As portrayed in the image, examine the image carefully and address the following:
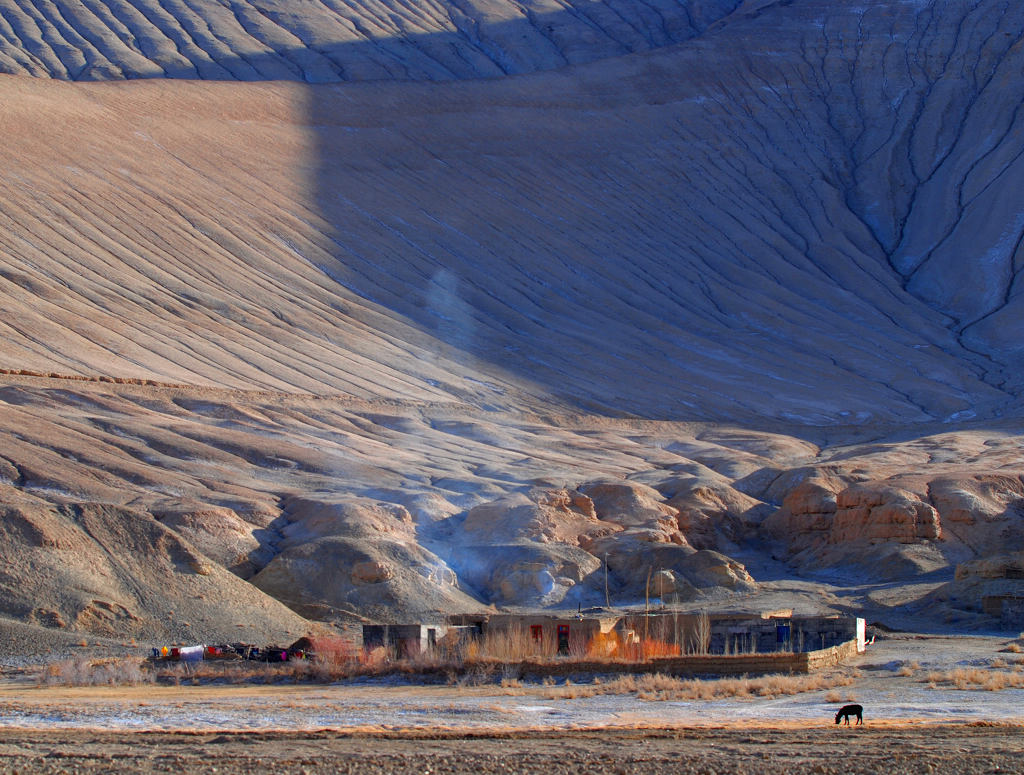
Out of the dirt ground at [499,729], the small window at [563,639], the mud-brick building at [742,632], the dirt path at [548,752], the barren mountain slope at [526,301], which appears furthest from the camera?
the barren mountain slope at [526,301]

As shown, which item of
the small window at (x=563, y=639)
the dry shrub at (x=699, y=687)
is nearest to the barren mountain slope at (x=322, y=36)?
the small window at (x=563, y=639)

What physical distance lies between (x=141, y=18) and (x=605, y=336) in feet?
135

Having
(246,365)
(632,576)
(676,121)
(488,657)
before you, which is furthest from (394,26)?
(488,657)

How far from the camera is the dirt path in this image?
1135cm

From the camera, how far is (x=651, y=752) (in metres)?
12.2

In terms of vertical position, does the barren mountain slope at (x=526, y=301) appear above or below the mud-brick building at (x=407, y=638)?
above

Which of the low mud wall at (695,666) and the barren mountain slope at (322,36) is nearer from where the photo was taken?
the low mud wall at (695,666)

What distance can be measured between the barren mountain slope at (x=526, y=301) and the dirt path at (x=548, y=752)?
1191cm

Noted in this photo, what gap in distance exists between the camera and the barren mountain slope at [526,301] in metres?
34.1

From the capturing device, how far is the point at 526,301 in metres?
60.7

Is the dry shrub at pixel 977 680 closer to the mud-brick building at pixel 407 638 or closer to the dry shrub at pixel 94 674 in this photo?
the mud-brick building at pixel 407 638

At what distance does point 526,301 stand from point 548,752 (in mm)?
48844

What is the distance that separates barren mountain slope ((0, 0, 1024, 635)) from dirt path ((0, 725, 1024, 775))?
11905 millimetres

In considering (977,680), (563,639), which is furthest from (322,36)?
(977,680)
